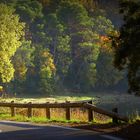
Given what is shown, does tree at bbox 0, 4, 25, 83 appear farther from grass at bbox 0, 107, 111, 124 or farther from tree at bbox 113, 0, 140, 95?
tree at bbox 113, 0, 140, 95

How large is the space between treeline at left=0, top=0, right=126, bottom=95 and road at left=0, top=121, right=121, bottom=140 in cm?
6502

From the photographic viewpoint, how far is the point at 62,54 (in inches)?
3799

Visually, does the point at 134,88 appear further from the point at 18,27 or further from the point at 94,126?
the point at 18,27

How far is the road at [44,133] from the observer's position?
16.5 metres

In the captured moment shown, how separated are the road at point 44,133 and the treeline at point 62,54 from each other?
2560 inches

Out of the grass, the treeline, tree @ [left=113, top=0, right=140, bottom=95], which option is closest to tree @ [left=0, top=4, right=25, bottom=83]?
the grass

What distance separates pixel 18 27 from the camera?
181 feet

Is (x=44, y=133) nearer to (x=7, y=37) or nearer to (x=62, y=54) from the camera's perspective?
(x=7, y=37)

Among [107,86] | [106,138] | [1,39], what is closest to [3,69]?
[1,39]

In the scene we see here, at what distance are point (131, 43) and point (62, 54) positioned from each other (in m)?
78.5

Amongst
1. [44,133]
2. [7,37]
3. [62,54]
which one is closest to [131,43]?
[44,133]

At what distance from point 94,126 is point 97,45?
245ft

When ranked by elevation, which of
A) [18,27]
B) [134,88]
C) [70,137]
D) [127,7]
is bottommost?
[70,137]

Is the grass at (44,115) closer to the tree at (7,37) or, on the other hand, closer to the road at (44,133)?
the road at (44,133)
